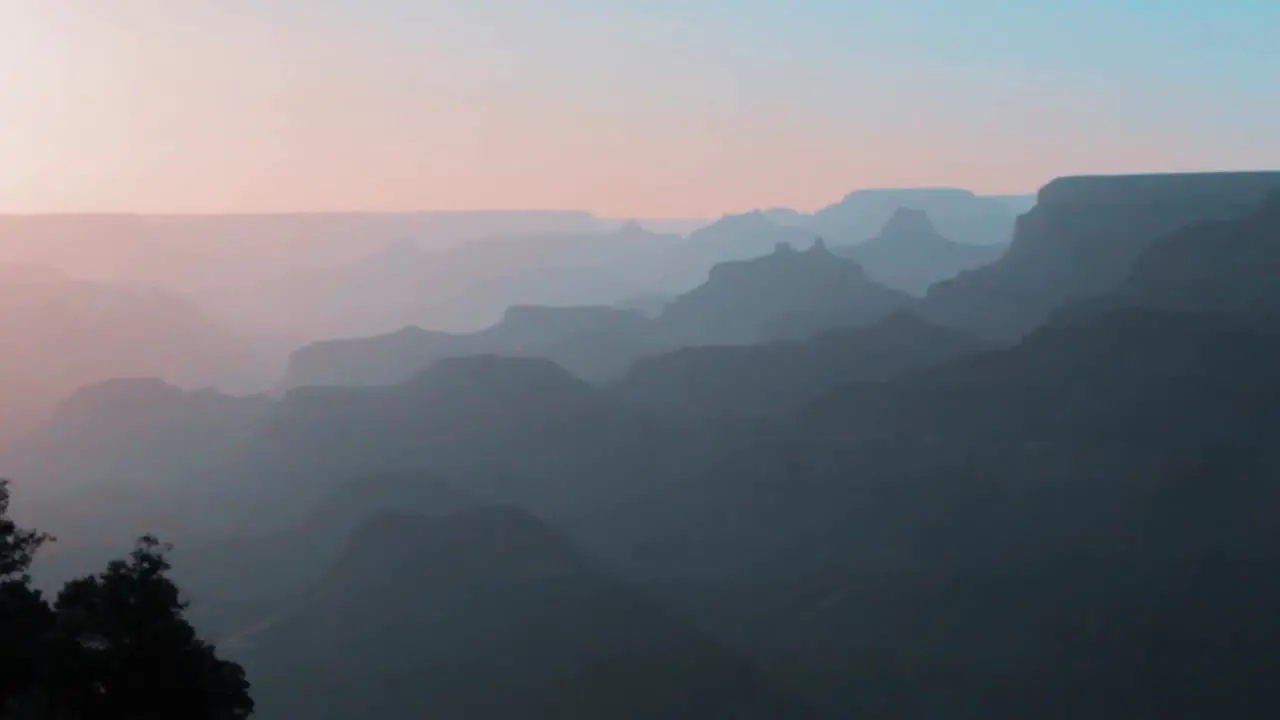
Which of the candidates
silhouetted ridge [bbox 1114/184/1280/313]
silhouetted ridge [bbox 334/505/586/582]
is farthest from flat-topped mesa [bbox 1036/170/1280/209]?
silhouetted ridge [bbox 334/505/586/582]

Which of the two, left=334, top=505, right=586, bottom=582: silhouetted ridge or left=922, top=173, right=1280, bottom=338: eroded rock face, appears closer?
left=334, top=505, right=586, bottom=582: silhouetted ridge

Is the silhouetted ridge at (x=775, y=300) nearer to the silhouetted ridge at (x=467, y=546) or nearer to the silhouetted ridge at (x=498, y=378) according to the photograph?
the silhouetted ridge at (x=498, y=378)

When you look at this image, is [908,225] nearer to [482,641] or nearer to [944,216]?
[944,216]

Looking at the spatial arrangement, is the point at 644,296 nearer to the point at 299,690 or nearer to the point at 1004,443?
the point at 1004,443

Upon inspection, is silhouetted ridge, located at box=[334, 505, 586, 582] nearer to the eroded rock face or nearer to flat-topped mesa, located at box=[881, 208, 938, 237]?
the eroded rock face

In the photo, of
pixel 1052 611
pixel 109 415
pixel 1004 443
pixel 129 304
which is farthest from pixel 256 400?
pixel 1052 611
